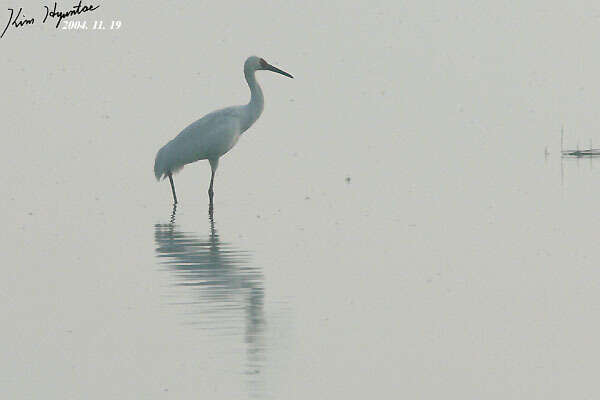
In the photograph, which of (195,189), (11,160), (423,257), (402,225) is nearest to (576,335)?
(423,257)

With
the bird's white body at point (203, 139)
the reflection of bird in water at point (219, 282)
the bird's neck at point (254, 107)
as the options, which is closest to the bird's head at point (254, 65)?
the bird's neck at point (254, 107)

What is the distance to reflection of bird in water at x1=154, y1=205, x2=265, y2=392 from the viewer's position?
12.9 metres

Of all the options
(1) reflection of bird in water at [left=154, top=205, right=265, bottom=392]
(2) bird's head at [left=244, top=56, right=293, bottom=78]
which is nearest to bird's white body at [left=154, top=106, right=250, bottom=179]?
(2) bird's head at [left=244, top=56, right=293, bottom=78]

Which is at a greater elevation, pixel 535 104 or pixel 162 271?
pixel 535 104

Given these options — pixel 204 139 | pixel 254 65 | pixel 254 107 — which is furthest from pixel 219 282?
pixel 254 65

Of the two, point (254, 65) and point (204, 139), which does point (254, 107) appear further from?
point (254, 65)

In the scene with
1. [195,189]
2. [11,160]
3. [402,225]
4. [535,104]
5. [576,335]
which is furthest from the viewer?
[535,104]

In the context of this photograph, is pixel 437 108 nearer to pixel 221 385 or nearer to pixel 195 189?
pixel 195 189

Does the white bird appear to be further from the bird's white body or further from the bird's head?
the bird's head

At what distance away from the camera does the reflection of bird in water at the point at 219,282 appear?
42.2 ft

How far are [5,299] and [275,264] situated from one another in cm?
307

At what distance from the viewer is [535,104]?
4378 centimetres

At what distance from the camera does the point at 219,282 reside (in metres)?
15.4

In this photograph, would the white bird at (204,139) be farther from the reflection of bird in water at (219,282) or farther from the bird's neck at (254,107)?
the reflection of bird in water at (219,282)
